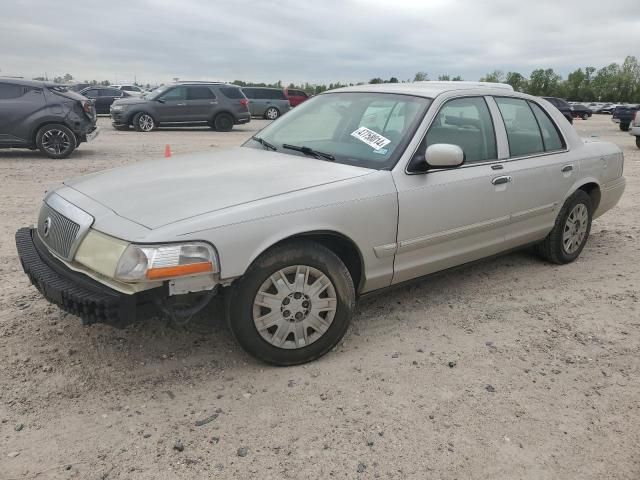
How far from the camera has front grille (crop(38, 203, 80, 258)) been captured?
302 centimetres

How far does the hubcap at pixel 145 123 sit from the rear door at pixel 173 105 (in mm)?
303

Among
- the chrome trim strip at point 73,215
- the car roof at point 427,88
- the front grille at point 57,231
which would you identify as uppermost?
the car roof at point 427,88

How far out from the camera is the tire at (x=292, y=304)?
2953 millimetres

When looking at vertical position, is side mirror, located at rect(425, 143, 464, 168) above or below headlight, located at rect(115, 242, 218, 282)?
above

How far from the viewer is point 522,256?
5402 millimetres

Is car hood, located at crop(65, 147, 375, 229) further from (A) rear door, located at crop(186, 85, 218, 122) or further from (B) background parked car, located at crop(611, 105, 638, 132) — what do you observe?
(B) background parked car, located at crop(611, 105, 638, 132)

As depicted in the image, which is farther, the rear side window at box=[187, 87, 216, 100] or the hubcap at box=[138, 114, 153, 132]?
the rear side window at box=[187, 87, 216, 100]

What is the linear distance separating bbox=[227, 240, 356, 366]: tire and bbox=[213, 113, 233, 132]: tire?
1673 centimetres

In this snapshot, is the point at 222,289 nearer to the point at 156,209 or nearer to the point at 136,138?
the point at 156,209

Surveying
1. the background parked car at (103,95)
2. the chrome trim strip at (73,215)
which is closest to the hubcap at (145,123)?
the background parked car at (103,95)

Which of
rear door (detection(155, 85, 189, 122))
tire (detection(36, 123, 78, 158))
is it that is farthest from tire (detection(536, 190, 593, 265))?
rear door (detection(155, 85, 189, 122))

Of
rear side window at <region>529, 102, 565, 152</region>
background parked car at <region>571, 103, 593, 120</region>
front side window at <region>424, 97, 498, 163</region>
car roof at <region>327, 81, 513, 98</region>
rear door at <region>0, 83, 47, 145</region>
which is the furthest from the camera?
background parked car at <region>571, 103, 593, 120</region>

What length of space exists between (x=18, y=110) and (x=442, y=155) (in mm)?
9929

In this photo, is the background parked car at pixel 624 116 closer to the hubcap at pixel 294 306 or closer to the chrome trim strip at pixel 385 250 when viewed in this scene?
the chrome trim strip at pixel 385 250
